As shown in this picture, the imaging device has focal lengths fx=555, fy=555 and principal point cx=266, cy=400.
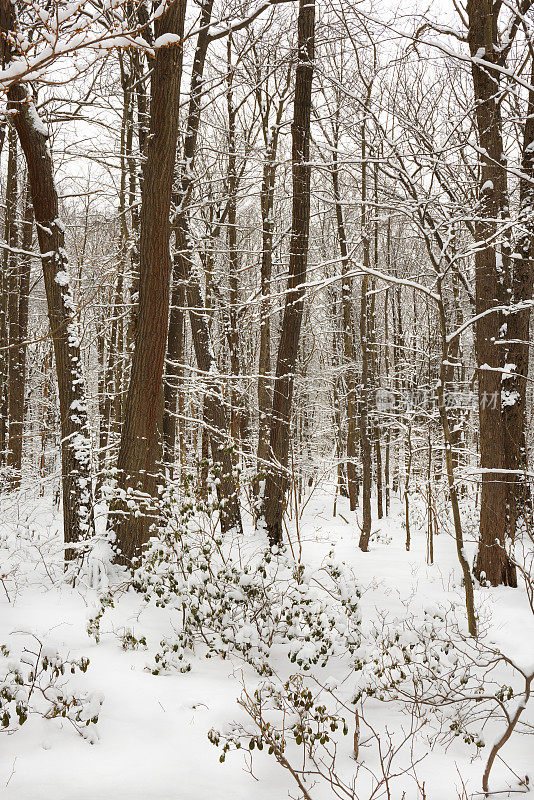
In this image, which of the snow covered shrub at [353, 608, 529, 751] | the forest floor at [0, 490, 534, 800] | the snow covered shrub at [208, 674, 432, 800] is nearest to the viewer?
the forest floor at [0, 490, 534, 800]

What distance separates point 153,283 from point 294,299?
113 inches

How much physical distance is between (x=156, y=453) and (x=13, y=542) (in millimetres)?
3028

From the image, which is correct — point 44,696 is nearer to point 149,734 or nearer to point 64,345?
point 149,734

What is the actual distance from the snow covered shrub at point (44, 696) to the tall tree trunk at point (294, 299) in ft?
15.7

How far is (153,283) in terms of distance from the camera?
6.21 metres

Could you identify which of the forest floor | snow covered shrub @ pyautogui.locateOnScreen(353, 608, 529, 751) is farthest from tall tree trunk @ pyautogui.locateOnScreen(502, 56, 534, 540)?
snow covered shrub @ pyautogui.locateOnScreen(353, 608, 529, 751)

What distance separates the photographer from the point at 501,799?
123 inches

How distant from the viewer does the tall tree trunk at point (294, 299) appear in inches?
332

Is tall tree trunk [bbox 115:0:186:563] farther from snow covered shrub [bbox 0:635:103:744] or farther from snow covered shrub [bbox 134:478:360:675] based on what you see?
snow covered shrub [bbox 0:635:103:744]

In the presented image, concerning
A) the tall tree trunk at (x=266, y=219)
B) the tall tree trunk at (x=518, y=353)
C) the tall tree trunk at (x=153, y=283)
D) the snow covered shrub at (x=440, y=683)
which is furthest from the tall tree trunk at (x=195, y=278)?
the snow covered shrub at (x=440, y=683)

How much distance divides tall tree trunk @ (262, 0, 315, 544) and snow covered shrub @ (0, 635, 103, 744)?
15.7 feet

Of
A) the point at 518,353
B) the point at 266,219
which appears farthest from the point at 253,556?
the point at 266,219

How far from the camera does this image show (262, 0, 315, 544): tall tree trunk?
843cm

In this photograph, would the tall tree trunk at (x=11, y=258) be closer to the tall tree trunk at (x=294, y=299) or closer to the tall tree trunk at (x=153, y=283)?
the tall tree trunk at (x=294, y=299)
